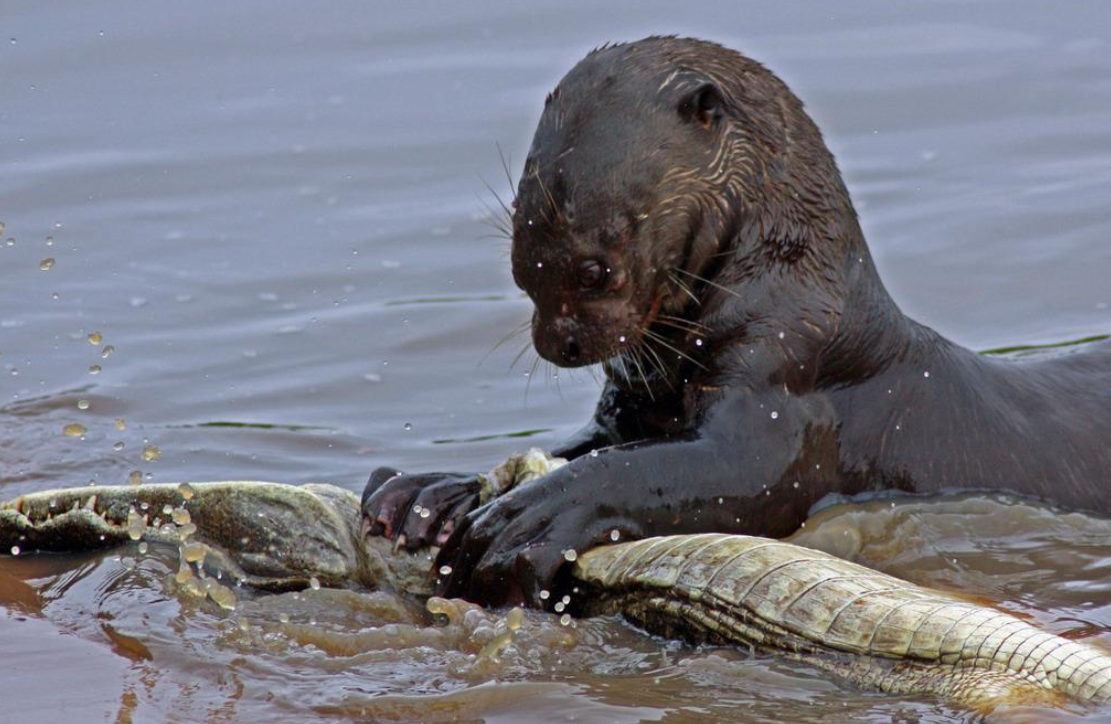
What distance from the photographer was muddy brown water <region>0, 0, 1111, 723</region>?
17.5 feet

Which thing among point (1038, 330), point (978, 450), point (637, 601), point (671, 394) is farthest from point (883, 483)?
point (1038, 330)

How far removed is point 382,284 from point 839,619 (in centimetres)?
530

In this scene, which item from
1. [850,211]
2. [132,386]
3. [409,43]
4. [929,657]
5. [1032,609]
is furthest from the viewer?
[409,43]

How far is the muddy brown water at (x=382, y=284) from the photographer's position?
5.32 meters

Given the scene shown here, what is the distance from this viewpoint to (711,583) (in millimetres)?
5379

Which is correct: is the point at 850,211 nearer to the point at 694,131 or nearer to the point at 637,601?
the point at 694,131

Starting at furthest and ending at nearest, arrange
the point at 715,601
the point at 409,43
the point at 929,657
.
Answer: the point at 409,43 → the point at 715,601 → the point at 929,657

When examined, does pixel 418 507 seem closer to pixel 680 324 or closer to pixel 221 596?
pixel 221 596

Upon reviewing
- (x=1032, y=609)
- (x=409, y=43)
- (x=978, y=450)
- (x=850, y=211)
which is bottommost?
(x=1032, y=609)

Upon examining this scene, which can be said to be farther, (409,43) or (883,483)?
(409,43)

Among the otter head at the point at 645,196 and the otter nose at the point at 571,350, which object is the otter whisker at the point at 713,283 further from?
the otter nose at the point at 571,350

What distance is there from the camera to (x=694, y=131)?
19.8ft

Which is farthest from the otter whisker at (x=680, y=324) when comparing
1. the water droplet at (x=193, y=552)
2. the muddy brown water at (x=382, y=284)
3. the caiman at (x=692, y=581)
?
the water droplet at (x=193, y=552)

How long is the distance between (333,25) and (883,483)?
24.3 ft
